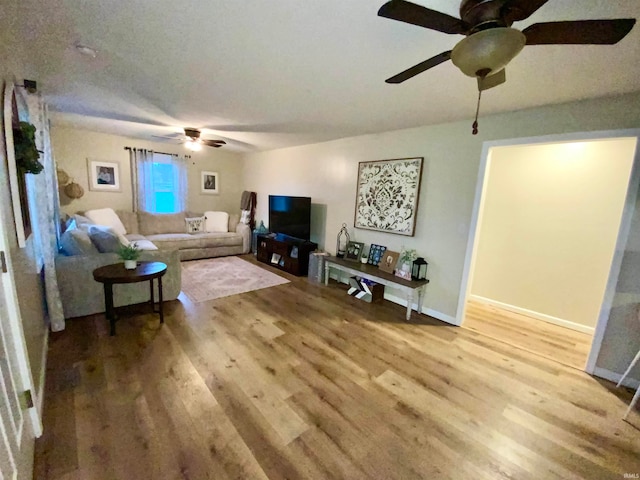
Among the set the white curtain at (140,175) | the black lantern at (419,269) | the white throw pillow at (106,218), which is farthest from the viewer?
the white curtain at (140,175)

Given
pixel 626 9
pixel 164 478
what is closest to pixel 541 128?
pixel 626 9

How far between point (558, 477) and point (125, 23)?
3456 mm

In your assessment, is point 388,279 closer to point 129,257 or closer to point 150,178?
point 129,257

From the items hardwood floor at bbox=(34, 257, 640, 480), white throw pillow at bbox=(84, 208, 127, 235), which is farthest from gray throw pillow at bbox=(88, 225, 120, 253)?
white throw pillow at bbox=(84, 208, 127, 235)

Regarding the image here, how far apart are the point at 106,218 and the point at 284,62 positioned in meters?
4.64

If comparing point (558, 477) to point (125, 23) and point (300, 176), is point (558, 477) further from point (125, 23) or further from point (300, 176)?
point (300, 176)

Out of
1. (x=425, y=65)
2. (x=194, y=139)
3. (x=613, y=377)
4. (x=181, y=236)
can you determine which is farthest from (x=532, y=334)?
(x=181, y=236)

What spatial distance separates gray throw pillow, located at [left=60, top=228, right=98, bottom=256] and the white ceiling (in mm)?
1461

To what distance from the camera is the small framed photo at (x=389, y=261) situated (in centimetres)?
348

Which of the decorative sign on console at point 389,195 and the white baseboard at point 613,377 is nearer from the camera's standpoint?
the white baseboard at point 613,377

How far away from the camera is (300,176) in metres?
5.04

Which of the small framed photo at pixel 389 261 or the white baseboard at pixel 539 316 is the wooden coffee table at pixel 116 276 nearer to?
the small framed photo at pixel 389 261

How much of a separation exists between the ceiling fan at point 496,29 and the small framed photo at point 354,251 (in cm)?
293

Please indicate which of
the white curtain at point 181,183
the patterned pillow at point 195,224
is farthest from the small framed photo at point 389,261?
the white curtain at point 181,183
